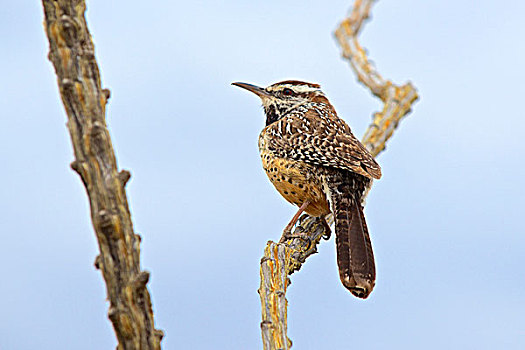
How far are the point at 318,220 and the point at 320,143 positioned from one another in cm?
46

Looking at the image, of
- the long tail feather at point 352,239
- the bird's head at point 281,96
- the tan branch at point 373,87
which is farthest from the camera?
the tan branch at point 373,87

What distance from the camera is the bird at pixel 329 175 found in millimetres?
2795

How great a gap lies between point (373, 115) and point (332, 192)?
151 cm

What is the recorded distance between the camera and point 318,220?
3.40m

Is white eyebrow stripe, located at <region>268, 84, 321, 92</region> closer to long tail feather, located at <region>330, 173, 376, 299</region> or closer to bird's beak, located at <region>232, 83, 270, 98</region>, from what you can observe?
bird's beak, located at <region>232, 83, 270, 98</region>

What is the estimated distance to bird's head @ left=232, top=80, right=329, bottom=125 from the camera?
3.79 metres

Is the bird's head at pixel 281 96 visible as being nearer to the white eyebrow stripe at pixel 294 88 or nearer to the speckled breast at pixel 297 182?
the white eyebrow stripe at pixel 294 88

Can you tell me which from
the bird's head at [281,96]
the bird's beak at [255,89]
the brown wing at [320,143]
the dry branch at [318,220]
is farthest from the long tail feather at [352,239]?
the bird's beak at [255,89]

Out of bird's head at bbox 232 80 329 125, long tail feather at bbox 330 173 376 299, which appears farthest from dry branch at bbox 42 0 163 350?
bird's head at bbox 232 80 329 125

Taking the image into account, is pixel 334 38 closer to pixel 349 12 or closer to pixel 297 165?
pixel 349 12

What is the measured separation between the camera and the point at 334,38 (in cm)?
509

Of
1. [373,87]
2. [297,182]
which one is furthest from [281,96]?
[373,87]

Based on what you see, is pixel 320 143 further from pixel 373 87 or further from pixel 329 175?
pixel 373 87

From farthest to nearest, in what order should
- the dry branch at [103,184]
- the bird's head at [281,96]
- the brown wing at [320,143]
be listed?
the bird's head at [281,96]
the brown wing at [320,143]
the dry branch at [103,184]
